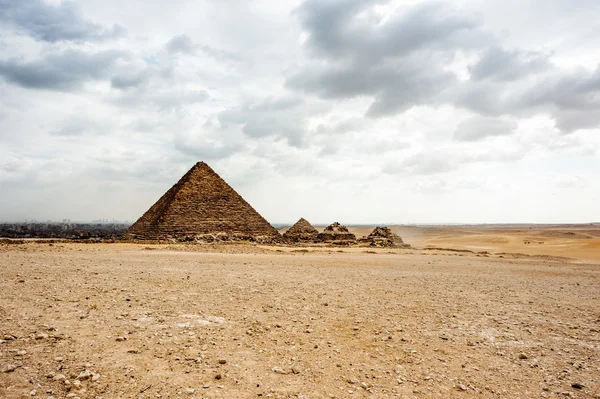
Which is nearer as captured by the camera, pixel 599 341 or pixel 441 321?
pixel 599 341

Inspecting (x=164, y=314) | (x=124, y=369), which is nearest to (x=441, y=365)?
(x=124, y=369)

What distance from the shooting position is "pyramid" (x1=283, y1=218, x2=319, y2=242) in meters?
45.9

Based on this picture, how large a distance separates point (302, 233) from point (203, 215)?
15161 millimetres

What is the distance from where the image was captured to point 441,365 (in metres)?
4.59

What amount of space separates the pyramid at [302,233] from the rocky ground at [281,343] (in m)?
36.9

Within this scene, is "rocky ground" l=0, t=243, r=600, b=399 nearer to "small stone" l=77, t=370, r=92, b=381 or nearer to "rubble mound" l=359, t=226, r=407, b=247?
"small stone" l=77, t=370, r=92, b=381

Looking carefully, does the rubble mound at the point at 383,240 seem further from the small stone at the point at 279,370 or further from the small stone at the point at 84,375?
the small stone at the point at 84,375

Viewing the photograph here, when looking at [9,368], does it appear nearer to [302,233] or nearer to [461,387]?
[461,387]

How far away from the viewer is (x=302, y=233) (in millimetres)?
46656

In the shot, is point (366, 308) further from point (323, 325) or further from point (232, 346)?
point (232, 346)

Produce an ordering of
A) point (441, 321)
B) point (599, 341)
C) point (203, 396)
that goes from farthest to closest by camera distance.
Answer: point (441, 321) < point (599, 341) < point (203, 396)

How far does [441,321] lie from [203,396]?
15.7ft

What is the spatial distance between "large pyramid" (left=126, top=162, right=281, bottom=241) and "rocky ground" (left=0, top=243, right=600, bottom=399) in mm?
25402

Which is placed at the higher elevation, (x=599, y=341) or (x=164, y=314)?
(x=164, y=314)
